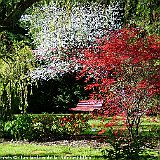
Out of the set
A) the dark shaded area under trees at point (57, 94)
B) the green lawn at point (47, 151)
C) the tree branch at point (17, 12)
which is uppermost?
the tree branch at point (17, 12)

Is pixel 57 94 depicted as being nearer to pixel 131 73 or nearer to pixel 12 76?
pixel 12 76

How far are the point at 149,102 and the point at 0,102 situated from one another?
414 centimetres

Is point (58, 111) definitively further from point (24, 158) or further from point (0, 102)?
point (24, 158)

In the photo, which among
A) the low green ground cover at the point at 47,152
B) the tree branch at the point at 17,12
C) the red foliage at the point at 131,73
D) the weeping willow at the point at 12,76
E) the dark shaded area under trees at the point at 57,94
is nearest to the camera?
the tree branch at the point at 17,12

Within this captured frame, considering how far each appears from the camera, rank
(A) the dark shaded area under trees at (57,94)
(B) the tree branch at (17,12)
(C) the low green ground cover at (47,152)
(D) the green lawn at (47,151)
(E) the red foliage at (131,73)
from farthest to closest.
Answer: (A) the dark shaded area under trees at (57,94) → (E) the red foliage at (131,73) → (D) the green lawn at (47,151) → (C) the low green ground cover at (47,152) → (B) the tree branch at (17,12)

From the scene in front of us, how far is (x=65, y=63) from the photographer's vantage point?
17.2 m

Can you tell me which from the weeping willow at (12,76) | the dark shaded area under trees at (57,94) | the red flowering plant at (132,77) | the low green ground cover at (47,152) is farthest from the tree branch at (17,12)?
the dark shaded area under trees at (57,94)

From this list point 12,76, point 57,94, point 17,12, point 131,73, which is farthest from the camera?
point 57,94

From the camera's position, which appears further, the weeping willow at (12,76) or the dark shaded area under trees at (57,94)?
the dark shaded area under trees at (57,94)

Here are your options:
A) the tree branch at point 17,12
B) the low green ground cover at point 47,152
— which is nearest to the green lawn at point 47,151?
the low green ground cover at point 47,152

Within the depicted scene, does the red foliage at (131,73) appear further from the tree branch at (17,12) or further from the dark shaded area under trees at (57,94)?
the dark shaded area under trees at (57,94)

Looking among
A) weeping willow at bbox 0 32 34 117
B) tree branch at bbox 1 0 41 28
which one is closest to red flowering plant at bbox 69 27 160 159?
weeping willow at bbox 0 32 34 117

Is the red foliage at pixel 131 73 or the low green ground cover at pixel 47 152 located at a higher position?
the red foliage at pixel 131 73

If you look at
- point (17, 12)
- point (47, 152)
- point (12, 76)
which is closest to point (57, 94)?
point (12, 76)
